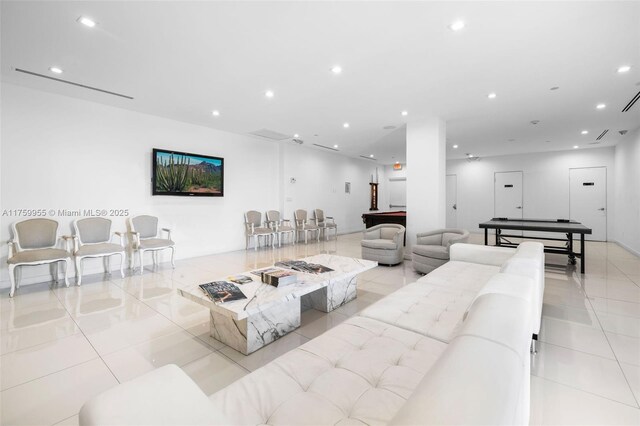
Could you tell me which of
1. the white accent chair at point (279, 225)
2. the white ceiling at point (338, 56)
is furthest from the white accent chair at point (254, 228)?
the white ceiling at point (338, 56)

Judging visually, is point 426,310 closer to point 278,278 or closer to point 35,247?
point 278,278

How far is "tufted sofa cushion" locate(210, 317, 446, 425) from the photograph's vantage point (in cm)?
114

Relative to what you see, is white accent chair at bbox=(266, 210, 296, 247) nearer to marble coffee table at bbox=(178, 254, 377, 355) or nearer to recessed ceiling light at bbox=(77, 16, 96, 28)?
marble coffee table at bbox=(178, 254, 377, 355)

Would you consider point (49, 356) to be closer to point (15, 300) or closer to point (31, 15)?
point (15, 300)

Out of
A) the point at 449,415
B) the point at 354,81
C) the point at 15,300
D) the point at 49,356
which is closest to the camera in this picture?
the point at 449,415

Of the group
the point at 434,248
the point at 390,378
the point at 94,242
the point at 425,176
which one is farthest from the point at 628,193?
the point at 94,242

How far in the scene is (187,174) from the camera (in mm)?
6121

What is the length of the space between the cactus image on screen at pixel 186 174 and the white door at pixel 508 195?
380 inches

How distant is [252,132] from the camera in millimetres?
7059

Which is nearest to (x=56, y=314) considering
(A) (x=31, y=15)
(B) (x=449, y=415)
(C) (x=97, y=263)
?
(C) (x=97, y=263)

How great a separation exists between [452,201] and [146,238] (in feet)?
34.7

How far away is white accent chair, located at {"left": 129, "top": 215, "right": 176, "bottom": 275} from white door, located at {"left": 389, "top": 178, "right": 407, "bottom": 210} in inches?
386

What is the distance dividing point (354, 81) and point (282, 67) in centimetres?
107

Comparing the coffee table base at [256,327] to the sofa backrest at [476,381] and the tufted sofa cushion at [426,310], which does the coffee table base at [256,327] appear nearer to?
the tufted sofa cushion at [426,310]
